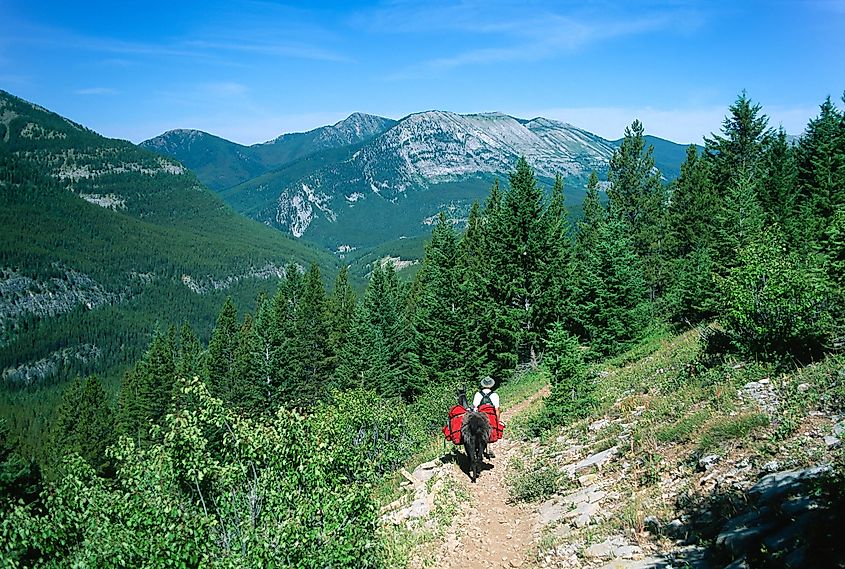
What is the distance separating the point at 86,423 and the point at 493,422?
68.6 m

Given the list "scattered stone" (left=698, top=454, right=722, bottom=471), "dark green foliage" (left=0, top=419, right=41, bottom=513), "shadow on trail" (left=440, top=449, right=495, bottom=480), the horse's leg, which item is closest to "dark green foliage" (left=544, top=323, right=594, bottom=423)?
"shadow on trail" (left=440, top=449, right=495, bottom=480)

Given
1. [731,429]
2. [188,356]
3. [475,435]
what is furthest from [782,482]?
[188,356]

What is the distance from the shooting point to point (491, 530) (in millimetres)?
11500

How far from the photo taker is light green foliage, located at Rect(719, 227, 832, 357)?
11.7 m

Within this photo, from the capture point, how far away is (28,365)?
196 meters

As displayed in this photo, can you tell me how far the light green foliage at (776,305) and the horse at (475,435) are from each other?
6.80 meters

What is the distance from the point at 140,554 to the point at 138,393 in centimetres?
7261

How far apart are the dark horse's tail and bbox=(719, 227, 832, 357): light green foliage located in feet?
22.3

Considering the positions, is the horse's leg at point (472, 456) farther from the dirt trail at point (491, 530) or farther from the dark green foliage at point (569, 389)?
the dark green foliage at point (569, 389)

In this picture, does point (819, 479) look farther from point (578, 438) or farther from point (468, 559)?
point (578, 438)

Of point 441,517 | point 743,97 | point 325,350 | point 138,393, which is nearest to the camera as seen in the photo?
point 441,517

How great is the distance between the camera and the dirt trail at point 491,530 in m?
10.2

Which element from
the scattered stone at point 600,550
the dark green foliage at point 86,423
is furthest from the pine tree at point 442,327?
the dark green foliage at point 86,423

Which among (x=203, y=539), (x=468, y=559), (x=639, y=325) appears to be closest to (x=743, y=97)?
(x=639, y=325)
